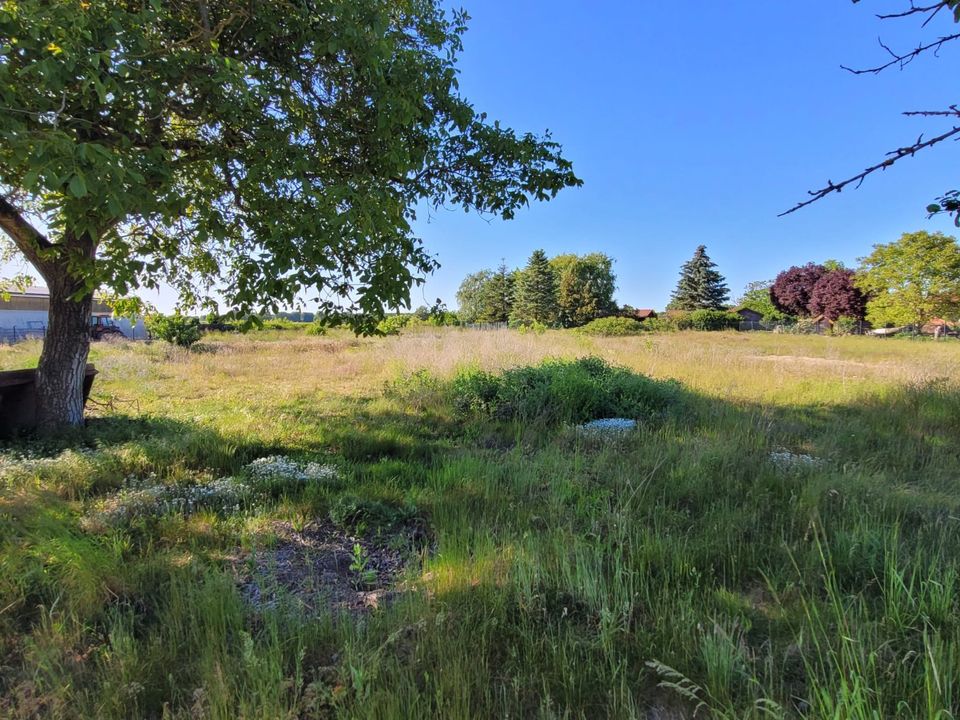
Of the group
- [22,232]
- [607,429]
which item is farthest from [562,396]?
[22,232]

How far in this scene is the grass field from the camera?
1652mm

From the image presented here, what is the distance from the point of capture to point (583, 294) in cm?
5169

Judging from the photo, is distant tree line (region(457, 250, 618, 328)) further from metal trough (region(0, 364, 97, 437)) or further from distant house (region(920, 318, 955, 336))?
metal trough (region(0, 364, 97, 437))

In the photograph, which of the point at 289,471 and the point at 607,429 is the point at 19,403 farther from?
the point at 607,429

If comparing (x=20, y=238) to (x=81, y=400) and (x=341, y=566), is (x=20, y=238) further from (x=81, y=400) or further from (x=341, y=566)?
(x=341, y=566)

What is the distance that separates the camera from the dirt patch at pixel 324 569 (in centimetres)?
230

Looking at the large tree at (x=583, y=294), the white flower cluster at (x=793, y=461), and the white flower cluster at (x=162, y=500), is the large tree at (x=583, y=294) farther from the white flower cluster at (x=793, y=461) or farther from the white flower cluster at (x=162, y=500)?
the white flower cluster at (x=162, y=500)

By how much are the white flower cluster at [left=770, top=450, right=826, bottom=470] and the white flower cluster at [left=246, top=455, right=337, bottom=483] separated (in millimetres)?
4108

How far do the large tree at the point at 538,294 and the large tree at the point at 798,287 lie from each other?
32087 millimetres

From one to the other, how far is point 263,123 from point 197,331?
67.5ft

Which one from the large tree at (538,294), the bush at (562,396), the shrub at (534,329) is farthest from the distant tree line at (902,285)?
the bush at (562,396)

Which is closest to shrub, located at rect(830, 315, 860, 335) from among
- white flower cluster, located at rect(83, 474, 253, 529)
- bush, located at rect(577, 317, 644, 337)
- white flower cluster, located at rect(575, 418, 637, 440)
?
bush, located at rect(577, 317, 644, 337)

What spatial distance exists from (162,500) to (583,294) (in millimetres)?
50893

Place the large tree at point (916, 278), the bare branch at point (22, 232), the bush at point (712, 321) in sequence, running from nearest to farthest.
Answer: the bare branch at point (22, 232)
the large tree at point (916, 278)
the bush at point (712, 321)
